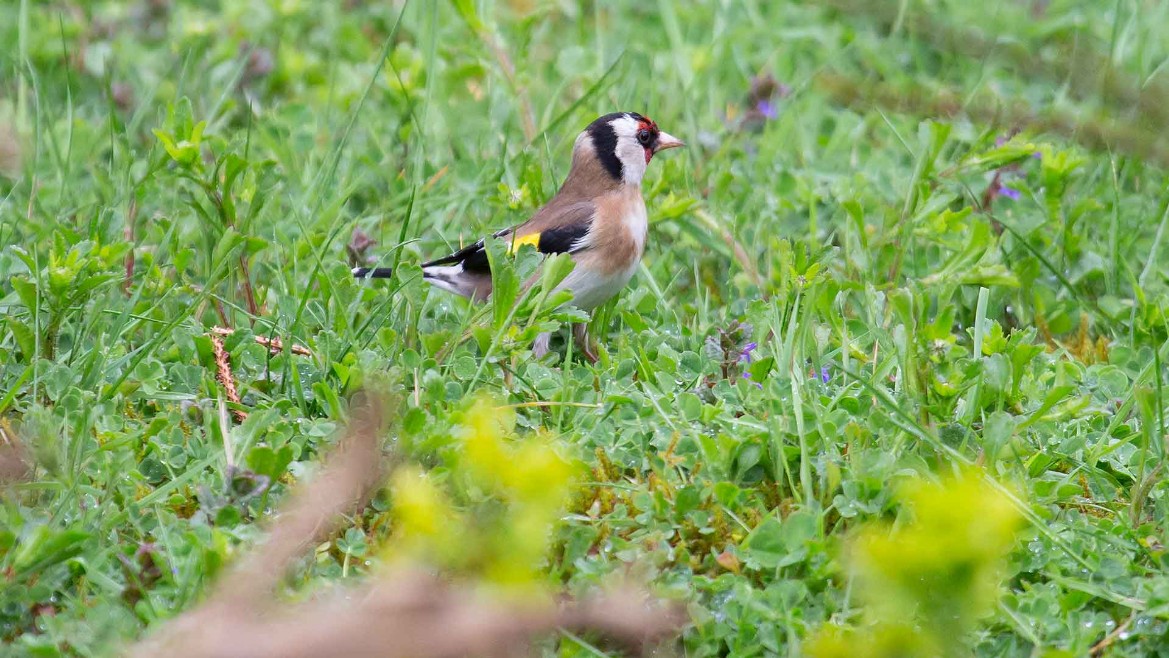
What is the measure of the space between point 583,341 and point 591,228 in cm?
53

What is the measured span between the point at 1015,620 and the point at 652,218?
2.26 m

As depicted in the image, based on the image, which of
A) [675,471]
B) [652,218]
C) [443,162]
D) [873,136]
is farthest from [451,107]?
[675,471]

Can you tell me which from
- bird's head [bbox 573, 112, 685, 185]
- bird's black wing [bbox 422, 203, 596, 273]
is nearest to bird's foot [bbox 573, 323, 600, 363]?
bird's black wing [bbox 422, 203, 596, 273]

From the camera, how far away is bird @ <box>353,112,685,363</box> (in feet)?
13.9

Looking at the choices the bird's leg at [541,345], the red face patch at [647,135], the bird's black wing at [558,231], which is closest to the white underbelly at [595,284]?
the bird's black wing at [558,231]

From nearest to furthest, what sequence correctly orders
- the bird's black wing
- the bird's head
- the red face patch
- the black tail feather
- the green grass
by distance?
the green grass, the black tail feather, the bird's black wing, the bird's head, the red face patch

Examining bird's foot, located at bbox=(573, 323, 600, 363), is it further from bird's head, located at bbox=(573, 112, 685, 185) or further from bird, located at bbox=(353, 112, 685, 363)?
bird's head, located at bbox=(573, 112, 685, 185)

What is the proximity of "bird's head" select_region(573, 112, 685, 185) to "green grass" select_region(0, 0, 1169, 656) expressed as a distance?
0.14 meters

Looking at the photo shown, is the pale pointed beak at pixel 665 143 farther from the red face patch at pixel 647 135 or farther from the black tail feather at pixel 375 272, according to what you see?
the black tail feather at pixel 375 272

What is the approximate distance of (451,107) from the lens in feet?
18.3

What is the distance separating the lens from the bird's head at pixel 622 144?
15.5ft

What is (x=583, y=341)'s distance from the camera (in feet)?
13.1

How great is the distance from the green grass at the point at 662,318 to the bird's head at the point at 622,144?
14 centimetres

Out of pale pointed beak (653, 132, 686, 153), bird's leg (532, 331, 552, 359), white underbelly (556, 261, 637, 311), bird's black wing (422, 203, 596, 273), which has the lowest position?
bird's leg (532, 331, 552, 359)
